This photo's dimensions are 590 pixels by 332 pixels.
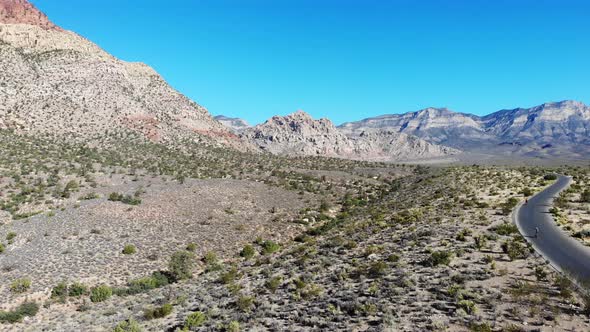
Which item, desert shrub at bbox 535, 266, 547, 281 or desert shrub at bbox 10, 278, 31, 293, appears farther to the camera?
desert shrub at bbox 10, 278, 31, 293

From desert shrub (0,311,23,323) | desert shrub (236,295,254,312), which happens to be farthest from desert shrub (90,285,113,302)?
desert shrub (236,295,254,312)

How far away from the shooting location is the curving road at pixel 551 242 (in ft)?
55.0

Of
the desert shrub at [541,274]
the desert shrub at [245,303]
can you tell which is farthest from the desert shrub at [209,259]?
the desert shrub at [541,274]

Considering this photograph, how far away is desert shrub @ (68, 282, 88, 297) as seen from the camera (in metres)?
21.3

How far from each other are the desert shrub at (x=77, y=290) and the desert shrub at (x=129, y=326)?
580 centimetres

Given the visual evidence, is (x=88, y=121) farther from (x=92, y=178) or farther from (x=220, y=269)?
(x=220, y=269)

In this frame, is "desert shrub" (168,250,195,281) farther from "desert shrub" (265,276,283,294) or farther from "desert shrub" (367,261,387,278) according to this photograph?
"desert shrub" (367,261,387,278)

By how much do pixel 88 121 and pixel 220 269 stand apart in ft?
203

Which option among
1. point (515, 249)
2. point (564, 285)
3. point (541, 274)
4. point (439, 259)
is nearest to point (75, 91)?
point (439, 259)

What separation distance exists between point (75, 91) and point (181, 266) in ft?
228

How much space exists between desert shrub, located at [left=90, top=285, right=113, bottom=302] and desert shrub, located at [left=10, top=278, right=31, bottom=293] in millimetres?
3332

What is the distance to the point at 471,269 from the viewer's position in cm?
1753

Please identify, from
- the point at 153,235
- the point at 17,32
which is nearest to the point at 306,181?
the point at 153,235

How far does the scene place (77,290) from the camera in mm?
21422
